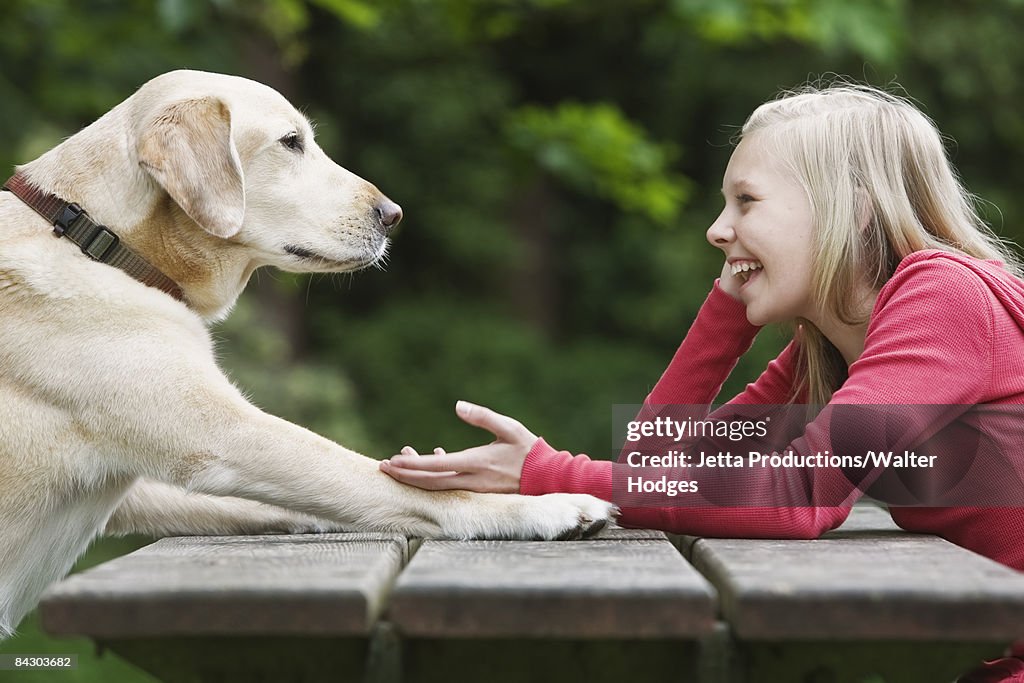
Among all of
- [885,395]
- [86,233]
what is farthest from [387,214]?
[885,395]

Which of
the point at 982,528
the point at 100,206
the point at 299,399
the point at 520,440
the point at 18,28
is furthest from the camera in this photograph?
the point at 299,399

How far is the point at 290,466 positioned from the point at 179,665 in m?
0.73

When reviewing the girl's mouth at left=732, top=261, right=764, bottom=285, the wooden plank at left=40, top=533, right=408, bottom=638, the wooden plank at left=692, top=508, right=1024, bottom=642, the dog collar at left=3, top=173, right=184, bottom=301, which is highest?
the girl's mouth at left=732, top=261, right=764, bottom=285

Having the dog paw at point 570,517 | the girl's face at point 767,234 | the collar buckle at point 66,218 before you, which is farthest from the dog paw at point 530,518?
the collar buckle at point 66,218

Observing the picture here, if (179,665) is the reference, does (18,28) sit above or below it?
above

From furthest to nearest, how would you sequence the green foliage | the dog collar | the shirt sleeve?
the green foliage → the dog collar → the shirt sleeve

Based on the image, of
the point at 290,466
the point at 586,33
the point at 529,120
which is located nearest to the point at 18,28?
the point at 529,120

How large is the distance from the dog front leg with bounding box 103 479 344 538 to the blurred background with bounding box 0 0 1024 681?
312 cm

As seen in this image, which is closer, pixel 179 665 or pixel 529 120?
pixel 179 665

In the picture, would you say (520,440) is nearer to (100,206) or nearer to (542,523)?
(542,523)

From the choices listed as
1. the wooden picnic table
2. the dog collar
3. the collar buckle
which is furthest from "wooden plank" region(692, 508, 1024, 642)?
the collar buckle

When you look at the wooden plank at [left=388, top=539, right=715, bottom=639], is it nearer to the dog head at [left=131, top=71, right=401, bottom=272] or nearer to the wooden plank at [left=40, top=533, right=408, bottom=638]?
the wooden plank at [left=40, top=533, right=408, bottom=638]

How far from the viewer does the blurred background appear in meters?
6.02

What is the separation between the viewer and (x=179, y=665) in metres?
1.53
